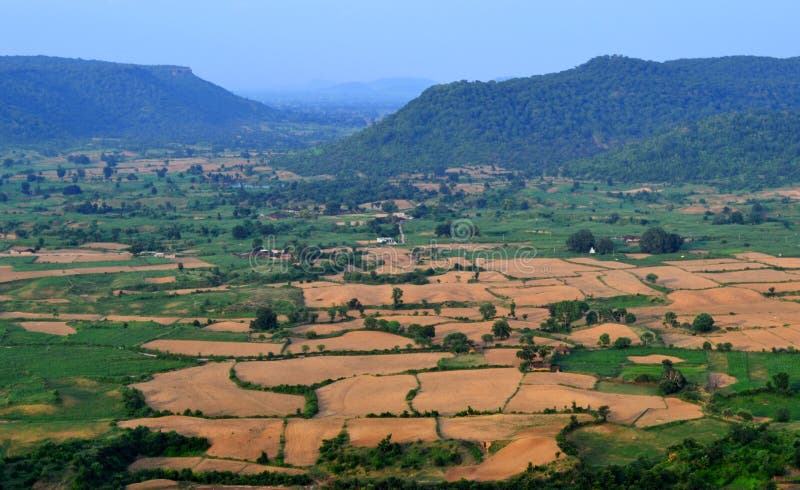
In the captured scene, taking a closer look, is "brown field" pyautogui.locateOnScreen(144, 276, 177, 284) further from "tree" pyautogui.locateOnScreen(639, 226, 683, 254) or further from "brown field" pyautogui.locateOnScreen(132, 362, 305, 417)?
"tree" pyautogui.locateOnScreen(639, 226, 683, 254)

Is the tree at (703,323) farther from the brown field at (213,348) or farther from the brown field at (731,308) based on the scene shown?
the brown field at (213,348)

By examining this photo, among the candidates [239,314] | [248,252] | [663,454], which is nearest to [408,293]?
[239,314]

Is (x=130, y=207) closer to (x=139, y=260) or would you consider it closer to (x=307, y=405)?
(x=139, y=260)

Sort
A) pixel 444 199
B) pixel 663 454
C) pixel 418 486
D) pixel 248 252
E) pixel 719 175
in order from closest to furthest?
pixel 418 486
pixel 663 454
pixel 248 252
pixel 444 199
pixel 719 175

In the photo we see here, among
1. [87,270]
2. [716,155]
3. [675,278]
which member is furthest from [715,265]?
[716,155]

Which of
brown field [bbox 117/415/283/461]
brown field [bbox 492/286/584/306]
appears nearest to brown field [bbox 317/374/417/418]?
brown field [bbox 117/415/283/461]
